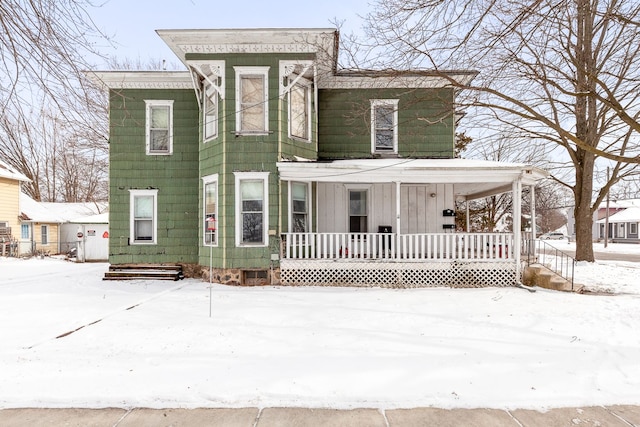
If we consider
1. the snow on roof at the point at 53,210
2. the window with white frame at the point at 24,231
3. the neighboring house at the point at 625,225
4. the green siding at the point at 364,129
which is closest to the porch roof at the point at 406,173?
the green siding at the point at 364,129

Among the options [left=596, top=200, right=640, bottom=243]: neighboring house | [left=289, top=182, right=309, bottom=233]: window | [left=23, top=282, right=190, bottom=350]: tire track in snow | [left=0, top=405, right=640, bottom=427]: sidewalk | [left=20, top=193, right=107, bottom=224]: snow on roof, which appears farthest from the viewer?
[left=596, top=200, right=640, bottom=243]: neighboring house

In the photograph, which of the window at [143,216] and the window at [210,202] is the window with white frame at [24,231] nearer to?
the window at [143,216]

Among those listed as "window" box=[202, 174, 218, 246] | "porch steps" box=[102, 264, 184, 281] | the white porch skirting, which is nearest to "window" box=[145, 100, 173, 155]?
"window" box=[202, 174, 218, 246]

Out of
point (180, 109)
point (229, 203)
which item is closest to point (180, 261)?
point (229, 203)

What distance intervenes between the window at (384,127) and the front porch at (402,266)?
3631mm

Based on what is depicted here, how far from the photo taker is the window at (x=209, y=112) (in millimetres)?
10391

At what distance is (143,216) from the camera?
37.5 ft

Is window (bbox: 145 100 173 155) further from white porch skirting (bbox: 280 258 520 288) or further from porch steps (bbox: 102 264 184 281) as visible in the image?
white porch skirting (bbox: 280 258 520 288)

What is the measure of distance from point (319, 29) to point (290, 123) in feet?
8.76

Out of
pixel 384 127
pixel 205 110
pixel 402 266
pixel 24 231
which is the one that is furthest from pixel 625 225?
pixel 24 231

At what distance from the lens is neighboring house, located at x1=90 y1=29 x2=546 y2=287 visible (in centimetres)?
965

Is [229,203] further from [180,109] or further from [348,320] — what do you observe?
[348,320]

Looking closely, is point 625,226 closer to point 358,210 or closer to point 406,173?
point 358,210

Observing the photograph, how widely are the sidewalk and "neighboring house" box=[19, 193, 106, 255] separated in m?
22.9
